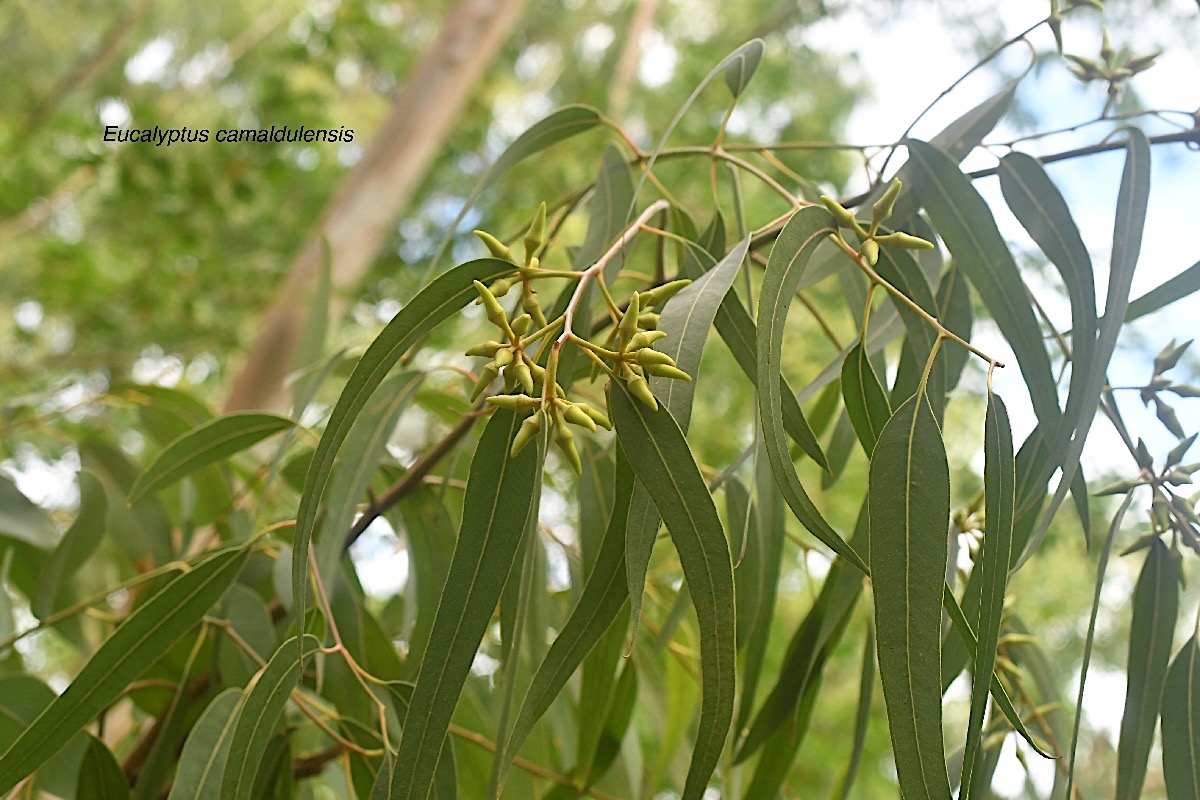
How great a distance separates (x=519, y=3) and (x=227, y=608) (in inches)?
60.0

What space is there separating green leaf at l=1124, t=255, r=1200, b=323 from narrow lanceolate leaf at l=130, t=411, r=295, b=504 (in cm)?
37

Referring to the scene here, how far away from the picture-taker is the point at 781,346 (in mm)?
291

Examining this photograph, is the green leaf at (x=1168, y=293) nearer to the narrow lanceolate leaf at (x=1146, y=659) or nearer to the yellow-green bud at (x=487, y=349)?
the narrow lanceolate leaf at (x=1146, y=659)

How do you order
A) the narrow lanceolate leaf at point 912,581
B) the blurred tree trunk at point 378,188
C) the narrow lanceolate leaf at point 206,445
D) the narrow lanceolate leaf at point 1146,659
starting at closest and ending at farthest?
the narrow lanceolate leaf at point 912,581 < the narrow lanceolate leaf at point 1146,659 < the narrow lanceolate leaf at point 206,445 < the blurred tree trunk at point 378,188

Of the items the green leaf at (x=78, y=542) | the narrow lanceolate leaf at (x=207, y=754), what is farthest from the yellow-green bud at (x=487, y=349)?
the green leaf at (x=78, y=542)

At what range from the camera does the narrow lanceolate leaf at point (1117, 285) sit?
0.31 m

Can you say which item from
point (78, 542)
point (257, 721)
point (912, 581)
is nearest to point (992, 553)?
point (912, 581)

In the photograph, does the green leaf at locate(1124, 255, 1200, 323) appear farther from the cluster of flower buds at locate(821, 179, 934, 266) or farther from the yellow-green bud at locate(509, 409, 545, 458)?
the yellow-green bud at locate(509, 409, 545, 458)

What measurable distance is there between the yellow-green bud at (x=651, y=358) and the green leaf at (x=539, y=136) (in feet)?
0.56

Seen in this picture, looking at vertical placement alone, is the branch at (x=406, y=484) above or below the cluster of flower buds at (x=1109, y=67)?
below

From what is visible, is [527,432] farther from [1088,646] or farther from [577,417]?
[1088,646]

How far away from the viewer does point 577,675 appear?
1.94 feet

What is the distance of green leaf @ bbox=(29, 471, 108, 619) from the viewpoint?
0.54 m

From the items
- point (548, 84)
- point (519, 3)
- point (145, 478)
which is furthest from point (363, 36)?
point (548, 84)
